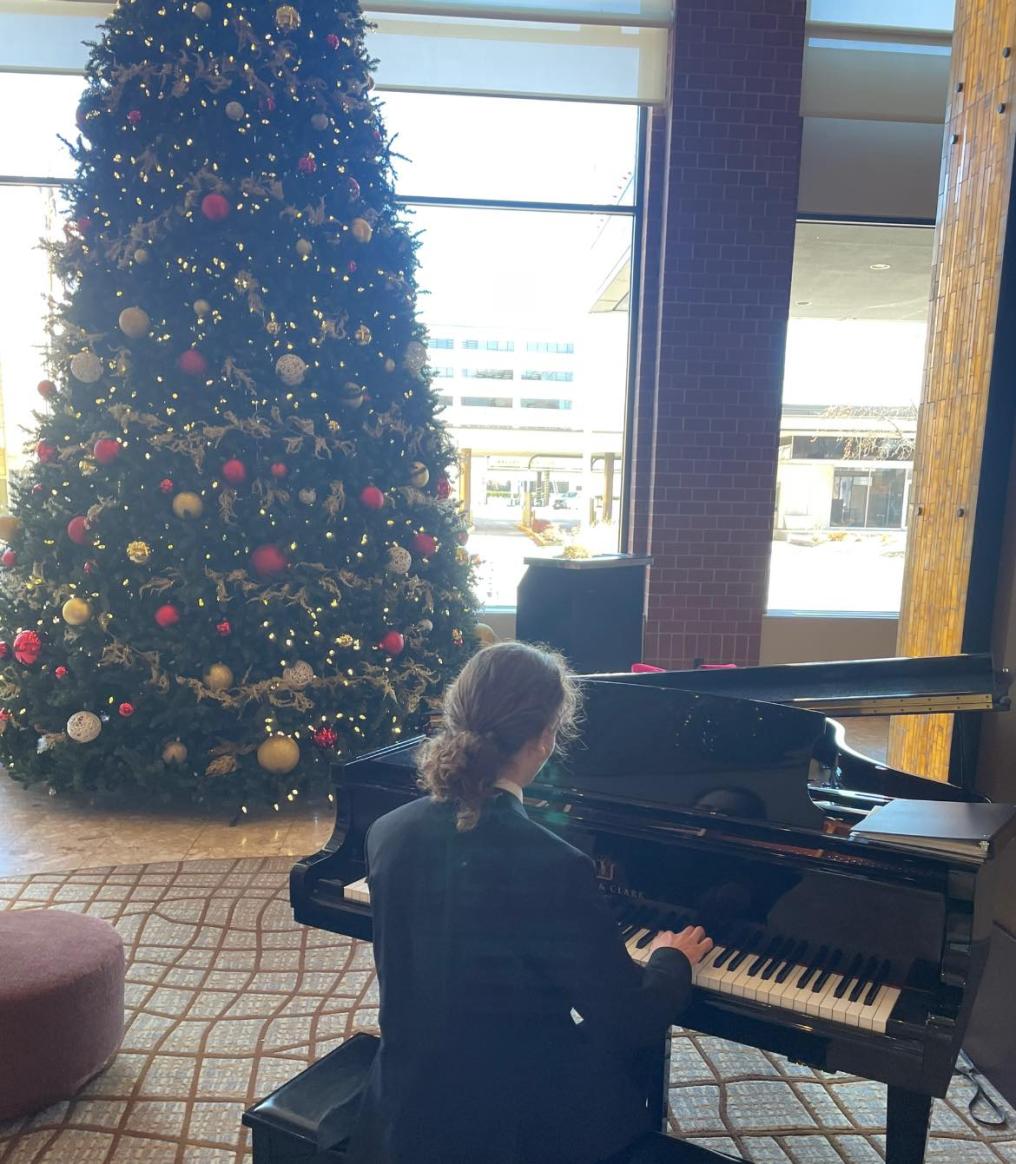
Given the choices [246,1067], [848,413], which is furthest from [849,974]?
[848,413]

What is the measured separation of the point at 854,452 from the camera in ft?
22.4

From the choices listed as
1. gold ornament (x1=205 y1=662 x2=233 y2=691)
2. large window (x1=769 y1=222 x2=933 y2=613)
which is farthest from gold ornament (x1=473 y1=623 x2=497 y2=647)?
large window (x1=769 y1=222 x2=933 y2=613)

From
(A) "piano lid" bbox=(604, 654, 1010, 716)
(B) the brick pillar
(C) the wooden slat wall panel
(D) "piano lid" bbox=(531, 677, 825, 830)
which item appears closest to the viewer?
(D) "piano lid" bbox=(531, 677, 825, 830)

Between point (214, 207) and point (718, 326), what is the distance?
360 centimetres

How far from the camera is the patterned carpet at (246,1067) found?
2.24 m

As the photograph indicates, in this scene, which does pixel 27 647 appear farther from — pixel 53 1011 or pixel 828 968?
pixel 828 968

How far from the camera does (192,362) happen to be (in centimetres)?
387

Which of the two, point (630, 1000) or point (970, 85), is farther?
point (970, 85)

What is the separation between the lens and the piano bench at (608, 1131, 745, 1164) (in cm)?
154

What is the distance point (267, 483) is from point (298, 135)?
159cm

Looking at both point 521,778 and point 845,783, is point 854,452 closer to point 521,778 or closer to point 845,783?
point 845,783

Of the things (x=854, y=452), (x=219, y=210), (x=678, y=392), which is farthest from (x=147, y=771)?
(x=854, y=452)

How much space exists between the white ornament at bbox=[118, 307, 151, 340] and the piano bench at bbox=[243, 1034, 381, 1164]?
3233 millimetres

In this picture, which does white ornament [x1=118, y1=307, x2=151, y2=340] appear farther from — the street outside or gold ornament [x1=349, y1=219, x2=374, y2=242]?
the street outside
